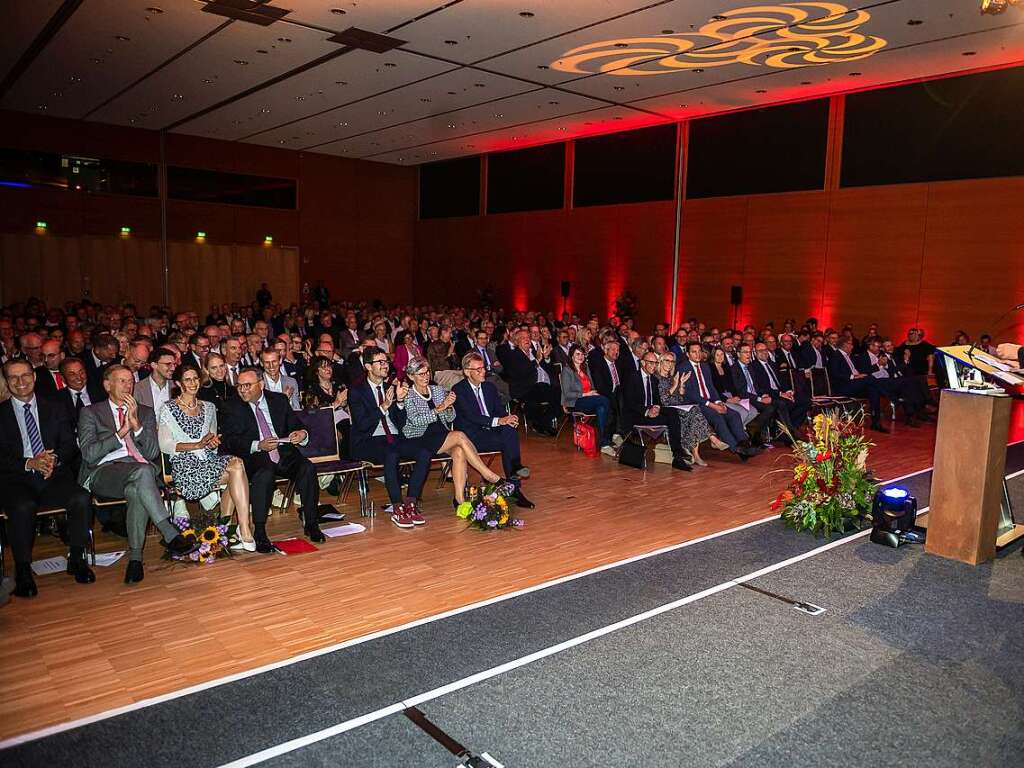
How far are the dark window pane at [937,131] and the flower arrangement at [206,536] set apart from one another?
12617mm

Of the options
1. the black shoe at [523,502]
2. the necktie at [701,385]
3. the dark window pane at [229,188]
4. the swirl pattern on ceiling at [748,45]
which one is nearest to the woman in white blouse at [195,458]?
the black shoe at [523,502]

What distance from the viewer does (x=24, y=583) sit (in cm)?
436

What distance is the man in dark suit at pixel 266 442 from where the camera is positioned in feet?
17.8

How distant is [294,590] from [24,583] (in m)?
1.51

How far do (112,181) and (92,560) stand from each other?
1548cm

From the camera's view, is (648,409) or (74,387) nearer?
(74,387)

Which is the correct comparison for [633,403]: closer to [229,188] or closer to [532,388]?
[532,388]

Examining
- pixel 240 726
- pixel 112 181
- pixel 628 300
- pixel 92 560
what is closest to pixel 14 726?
pixel 240 726

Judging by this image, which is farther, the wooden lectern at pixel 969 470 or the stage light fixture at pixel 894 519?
the stage light fixture at pixel 894 519

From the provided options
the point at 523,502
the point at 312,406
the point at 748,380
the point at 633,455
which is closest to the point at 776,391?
the point at 748,380

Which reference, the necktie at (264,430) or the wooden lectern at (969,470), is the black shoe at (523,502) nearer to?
the necktie at (264,430)

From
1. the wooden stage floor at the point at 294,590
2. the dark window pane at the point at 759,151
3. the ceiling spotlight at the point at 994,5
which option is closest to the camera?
the wooden stage floor at the point at 294,590

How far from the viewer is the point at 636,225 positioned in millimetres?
17219

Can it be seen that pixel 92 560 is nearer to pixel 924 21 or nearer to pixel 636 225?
pixel 924 21
